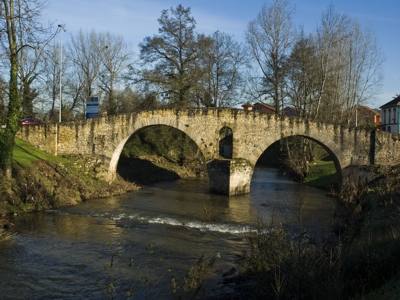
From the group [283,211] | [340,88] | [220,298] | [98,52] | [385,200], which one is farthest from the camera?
[98,52]

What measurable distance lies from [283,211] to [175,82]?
19.1 metres

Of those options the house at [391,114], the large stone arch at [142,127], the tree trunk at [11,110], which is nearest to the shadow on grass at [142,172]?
the large stone arch at [142,127]

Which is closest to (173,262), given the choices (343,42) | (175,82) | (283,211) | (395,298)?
(395,298)

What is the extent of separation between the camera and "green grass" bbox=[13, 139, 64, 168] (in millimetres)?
22678

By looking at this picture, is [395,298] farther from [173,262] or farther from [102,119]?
[102,119]

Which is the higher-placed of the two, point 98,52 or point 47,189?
point 98,52

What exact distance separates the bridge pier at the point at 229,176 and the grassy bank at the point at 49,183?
4898mm

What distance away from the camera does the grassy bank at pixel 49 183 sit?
19.7m

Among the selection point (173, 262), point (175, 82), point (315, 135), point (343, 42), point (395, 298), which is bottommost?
point (173, 262)

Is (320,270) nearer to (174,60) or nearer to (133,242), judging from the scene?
(133,242)

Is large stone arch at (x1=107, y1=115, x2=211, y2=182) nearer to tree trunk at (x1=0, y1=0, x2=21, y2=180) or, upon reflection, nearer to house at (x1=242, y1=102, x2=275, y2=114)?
house at (x1=242, y1=102, x2=275, y2=114)

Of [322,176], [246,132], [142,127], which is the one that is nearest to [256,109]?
[322,176]

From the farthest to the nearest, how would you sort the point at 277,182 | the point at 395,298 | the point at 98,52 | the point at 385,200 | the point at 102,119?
the point at 98,52 → the point at 277,182 → the point at 102,119 → the point at 385,200 → the point at 395,298

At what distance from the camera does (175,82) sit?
37531 mm
